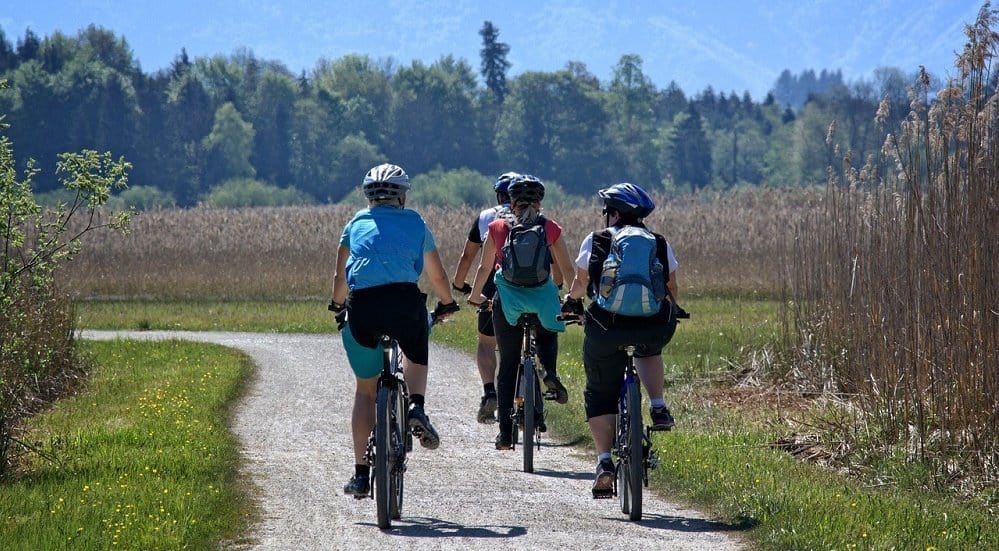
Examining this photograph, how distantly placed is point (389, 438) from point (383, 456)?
4.8 inches

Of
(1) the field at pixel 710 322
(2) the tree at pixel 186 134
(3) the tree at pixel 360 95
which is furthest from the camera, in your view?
(3) the tree at pixel 360 95

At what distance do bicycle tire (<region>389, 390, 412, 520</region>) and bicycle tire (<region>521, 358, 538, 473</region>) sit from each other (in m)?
1.71

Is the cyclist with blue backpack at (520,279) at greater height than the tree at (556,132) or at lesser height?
lesser

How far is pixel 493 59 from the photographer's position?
174 metres

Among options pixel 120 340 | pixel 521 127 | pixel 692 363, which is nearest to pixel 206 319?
pixel 120 340

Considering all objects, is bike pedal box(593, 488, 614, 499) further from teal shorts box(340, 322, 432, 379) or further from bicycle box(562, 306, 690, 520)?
teal shorts box(340, 322, 432, 379)

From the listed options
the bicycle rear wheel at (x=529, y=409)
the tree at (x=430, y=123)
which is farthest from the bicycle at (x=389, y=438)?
the tree at (x=430, y=123)

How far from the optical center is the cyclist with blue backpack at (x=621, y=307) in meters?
8.27

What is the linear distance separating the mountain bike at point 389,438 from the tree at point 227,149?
387 ft

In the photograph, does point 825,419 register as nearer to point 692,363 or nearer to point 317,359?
point 692,363

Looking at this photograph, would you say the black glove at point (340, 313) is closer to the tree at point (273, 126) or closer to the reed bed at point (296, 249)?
the reed bed at point (296, 249)

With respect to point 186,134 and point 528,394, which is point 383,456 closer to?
point 528,394

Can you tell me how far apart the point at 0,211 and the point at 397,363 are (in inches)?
152

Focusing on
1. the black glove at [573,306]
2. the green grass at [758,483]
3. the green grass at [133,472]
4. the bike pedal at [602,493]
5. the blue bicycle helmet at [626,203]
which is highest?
the blue bicycle helmet at [626,203]
